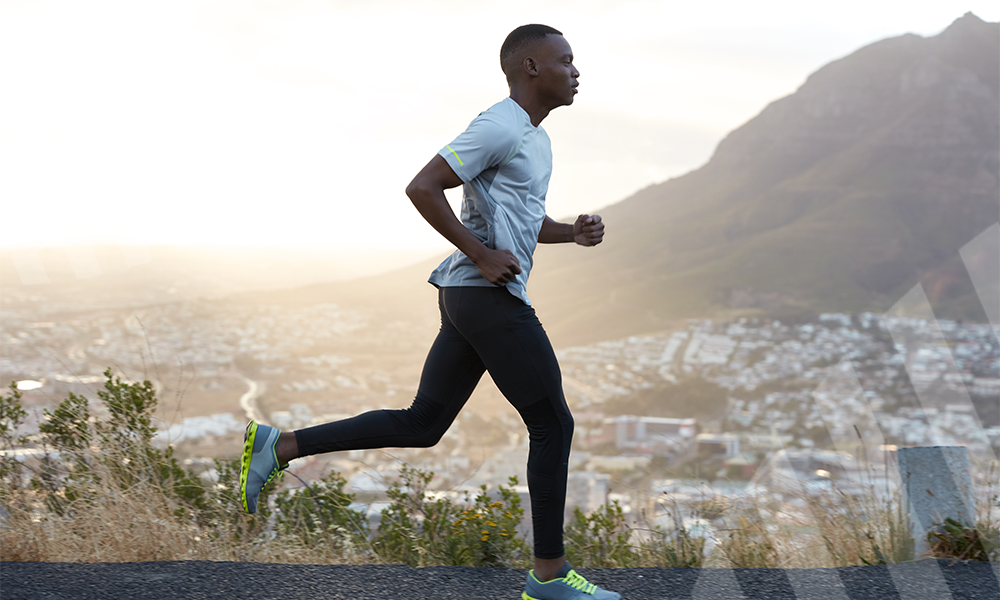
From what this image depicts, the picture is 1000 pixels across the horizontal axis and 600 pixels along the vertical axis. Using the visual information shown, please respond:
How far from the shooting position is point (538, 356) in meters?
2.36

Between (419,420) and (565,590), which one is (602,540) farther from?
(419,420)

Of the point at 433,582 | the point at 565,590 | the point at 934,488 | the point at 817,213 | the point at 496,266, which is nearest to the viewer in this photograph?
the point at 496,266

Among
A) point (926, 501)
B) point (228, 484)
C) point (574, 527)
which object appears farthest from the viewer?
point (574, 527)

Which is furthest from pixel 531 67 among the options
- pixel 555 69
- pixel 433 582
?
pixel 433 582

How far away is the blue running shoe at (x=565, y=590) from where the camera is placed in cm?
245

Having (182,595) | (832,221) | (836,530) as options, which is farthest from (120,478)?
(832,221)

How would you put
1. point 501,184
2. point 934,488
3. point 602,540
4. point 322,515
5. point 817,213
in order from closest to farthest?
point 501,184 < point 934,488 < point 602,540 < point 322,515 < point 817,213

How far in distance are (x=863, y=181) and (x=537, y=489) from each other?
290 ft

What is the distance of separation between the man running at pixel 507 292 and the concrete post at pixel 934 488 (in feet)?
5.36

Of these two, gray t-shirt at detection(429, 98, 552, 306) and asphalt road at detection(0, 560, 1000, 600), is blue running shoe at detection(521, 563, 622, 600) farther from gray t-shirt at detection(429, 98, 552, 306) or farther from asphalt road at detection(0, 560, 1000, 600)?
gray t-shirt at detection(429, 98, 552, 306)

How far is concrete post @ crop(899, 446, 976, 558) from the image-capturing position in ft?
10.6

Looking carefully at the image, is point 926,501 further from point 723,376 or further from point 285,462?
point 723,376

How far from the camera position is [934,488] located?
3.29 meters

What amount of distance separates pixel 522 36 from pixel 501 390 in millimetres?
1195
